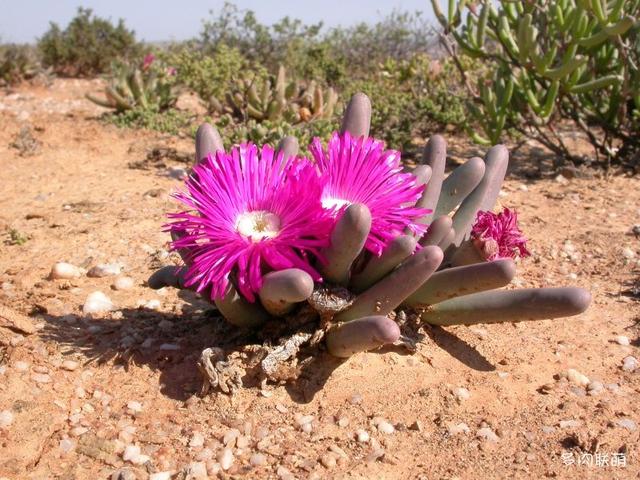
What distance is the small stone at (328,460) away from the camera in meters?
1.82

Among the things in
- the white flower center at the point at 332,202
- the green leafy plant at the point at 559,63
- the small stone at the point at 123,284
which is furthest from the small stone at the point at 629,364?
the green leafy plant at the point at 559,63

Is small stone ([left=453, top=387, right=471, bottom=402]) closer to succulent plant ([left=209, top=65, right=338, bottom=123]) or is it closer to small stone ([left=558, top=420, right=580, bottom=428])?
small stone ([left=558, top=420, right=580, bottom=428])

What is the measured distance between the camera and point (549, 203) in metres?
4.34

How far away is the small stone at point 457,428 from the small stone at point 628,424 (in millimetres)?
463

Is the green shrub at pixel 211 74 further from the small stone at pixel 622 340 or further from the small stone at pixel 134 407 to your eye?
the small stone at pixel 134 407

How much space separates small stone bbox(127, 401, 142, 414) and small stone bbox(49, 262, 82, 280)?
1.12 metres

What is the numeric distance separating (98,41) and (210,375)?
11058mm

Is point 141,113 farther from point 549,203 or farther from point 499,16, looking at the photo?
point 549,203

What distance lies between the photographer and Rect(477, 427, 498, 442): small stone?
6.41 ft

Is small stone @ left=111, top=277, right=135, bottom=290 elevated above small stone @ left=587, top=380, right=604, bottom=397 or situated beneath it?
elevated above

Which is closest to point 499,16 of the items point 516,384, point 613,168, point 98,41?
point 613,168

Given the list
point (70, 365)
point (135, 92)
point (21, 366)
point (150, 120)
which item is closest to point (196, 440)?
point (70, 365)
